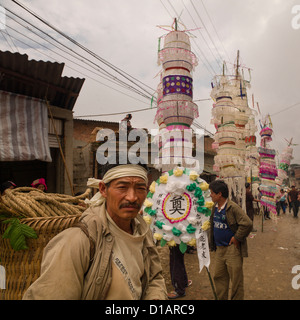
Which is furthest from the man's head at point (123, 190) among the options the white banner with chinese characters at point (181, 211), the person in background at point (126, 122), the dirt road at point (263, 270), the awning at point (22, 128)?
the person in background at point (126, 122)

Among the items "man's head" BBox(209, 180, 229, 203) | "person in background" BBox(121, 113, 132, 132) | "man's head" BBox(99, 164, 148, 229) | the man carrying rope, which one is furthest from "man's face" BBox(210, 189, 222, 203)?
"person in background" BBox(121, 113, 132, 132)

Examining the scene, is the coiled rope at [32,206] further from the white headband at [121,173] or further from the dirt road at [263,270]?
the dirt road at [263,270]

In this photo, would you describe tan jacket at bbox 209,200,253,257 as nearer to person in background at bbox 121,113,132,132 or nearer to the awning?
the awning

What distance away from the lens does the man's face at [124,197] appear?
5.14ft

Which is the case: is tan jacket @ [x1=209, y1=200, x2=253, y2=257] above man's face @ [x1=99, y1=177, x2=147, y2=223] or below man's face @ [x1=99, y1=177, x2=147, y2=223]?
below

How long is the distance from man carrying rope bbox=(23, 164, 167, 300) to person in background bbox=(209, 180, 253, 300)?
200cm

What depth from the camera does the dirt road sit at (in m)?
4.13

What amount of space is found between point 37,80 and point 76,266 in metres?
5.75

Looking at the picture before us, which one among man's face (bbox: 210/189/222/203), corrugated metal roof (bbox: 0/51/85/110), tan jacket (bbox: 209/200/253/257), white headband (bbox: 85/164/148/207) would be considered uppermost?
corrugated metal roof (bbox: 0/51/85/110)

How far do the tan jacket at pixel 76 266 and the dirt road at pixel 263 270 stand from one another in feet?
10.8

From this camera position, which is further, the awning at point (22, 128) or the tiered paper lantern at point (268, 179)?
the tiered paper lantern at point (268, 179)

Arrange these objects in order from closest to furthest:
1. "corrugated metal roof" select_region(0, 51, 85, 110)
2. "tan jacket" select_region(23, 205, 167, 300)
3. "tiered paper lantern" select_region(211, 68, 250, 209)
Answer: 1. "tan jacket" select_region(23, 205, 167, 300)
2. "corrugated metal roof" select_region(0, 51, 85, 110)
3. "tiered paper lantern" select_region(211, 68, 250, 209)

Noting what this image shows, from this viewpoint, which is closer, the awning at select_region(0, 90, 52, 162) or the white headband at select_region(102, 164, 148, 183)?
the white headband at select_region(102, 164, 148, 183)

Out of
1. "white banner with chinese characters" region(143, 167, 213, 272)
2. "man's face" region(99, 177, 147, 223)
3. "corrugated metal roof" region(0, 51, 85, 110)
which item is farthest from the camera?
"corrugated metal roof" region(0, 51, 85, 110)
